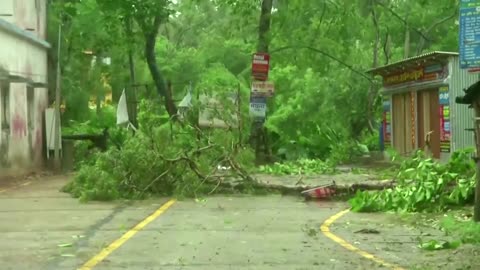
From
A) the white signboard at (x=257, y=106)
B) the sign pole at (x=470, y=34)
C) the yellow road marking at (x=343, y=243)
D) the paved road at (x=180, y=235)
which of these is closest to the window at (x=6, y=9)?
the white signboard at (x=257, y=106)

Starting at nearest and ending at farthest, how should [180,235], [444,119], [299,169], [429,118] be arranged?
[180,235] < [299,169] < [444,119] < [429,118]

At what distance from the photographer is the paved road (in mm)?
9773

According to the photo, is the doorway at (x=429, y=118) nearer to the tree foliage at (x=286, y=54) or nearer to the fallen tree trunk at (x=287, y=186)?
the tree foliage at (x=286, y=54)

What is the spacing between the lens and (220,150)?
18797mm

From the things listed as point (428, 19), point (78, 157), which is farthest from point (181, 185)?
point (428, 19)

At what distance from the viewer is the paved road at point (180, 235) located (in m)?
9.77

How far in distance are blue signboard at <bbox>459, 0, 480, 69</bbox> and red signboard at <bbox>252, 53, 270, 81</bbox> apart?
1296 centimetres

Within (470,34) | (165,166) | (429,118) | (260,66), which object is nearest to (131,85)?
(260,66)

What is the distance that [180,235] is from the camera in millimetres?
12141

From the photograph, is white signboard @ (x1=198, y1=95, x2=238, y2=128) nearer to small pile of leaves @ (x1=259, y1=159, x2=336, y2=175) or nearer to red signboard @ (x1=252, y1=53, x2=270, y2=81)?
small pile of leaves @ (x1=259, y1=159, x2=336, y2=175)

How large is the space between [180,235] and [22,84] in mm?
16687

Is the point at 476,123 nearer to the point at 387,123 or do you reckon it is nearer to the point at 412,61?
the point at 412,61

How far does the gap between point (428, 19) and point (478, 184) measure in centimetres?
2445

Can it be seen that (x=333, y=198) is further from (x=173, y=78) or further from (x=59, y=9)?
(x=173, y=78)
